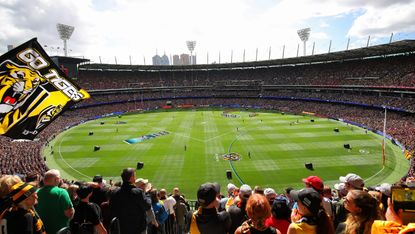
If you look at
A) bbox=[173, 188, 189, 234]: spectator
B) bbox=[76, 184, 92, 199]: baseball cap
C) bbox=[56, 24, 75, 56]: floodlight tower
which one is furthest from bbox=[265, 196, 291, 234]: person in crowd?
bbox=[56, 24, 75, 56]: floodlight tower

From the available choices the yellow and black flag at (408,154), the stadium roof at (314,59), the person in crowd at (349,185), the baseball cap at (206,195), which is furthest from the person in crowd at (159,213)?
the stadium roof at (314,59)

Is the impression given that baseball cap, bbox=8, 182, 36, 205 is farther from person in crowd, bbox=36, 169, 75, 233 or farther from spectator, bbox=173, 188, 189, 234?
spectator, bbox=173, 188, 189, 234

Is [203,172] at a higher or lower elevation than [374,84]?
lower

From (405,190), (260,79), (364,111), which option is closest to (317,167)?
(405,190)

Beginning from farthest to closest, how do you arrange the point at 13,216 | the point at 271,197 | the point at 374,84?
the point at 374,84
the point at 271,197
the point at 13,216

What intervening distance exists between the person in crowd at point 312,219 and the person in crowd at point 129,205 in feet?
11.7

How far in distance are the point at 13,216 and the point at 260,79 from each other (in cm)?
10385

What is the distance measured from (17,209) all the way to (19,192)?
29 cm

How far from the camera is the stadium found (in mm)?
29344

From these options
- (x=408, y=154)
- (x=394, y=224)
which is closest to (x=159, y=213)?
(x=394, y=224)

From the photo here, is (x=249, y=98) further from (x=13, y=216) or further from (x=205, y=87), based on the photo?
(x=13, y=216)

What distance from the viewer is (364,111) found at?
2422 inches

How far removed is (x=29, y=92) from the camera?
6.82 meters

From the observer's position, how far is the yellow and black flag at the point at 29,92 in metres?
6.26
